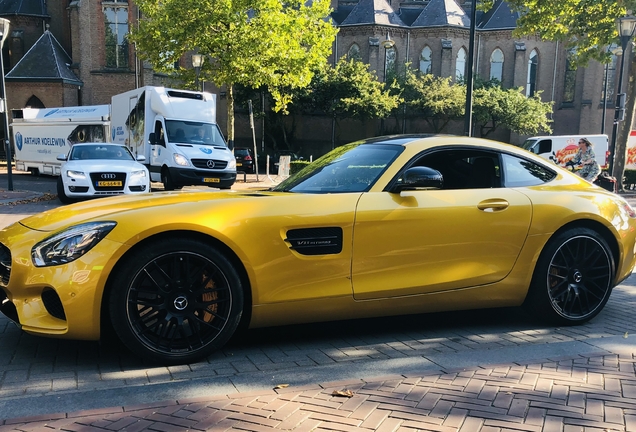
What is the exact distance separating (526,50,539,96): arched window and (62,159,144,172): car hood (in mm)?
42694

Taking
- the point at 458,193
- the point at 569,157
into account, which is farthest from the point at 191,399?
the point at 569,157

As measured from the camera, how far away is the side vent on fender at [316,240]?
12.0 feet

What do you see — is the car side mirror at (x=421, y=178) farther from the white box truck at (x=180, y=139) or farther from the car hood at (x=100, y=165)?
the white box truck at (x=180, y=139)

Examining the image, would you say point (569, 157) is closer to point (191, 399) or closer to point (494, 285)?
point (494, 285)

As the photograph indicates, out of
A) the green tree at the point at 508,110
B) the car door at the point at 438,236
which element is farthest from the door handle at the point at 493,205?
the green tree at the point at 508,110

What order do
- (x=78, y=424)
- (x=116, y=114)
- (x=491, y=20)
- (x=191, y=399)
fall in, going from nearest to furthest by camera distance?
(x=78, y=424) < (x=191, y=399) < (x=116, y=114) < (x=491, y=20)

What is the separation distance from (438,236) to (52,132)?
26.3 m

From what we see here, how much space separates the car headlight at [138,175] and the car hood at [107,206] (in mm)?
9302

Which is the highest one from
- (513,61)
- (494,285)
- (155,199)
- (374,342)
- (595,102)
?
(513,61)

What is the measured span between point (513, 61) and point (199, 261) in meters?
49.7

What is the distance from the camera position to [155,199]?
12.7 ft

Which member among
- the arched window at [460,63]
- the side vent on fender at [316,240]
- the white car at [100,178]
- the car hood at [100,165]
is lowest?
the white car at [100,178]

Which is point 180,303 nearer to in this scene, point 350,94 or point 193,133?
point 193,133

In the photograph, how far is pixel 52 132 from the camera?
1033 inches
